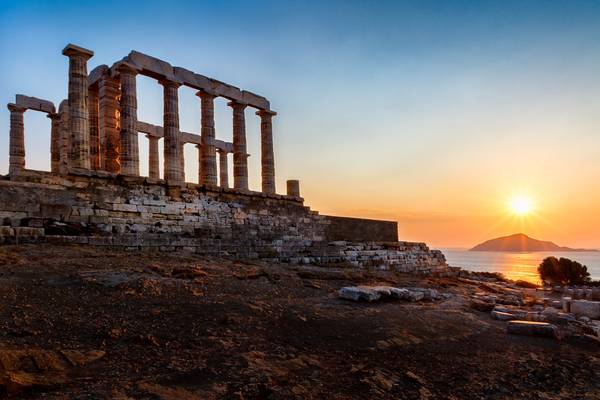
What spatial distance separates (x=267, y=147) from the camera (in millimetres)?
22266

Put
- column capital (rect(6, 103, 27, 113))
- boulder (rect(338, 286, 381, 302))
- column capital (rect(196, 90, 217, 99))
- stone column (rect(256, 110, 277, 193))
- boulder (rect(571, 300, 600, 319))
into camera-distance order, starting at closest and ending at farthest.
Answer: boulder (rect(338, 286, 381, 302))
boulder (rect(571, 300, 600, 319))
column capital (rect(196, 90, 217, 99))
column capital (rect(6, 103, 27, 113))
stone column (rect(256, 110, 277, 193))

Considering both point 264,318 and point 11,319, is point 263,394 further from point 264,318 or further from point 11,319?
point 11,319

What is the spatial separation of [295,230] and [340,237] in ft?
8.41

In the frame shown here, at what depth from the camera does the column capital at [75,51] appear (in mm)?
15022

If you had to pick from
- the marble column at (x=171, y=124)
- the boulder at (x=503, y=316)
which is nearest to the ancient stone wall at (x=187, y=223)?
the marble column at (x=171, y=124)

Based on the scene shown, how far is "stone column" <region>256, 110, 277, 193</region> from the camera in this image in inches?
858

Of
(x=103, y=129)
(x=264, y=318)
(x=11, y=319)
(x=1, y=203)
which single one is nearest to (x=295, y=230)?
(x=103, y=129)

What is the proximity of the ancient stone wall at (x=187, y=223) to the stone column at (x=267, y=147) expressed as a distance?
2408 mm

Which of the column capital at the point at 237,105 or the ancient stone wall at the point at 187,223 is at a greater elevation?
the column capital at the point at 237,105

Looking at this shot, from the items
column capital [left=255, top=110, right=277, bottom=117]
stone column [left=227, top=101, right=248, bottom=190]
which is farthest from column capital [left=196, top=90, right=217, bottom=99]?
column capital [left=255, top=110, right=277, bottom=117]

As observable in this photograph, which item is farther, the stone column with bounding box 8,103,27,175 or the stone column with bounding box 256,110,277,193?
the stone column with bounding box 256,110,277,193

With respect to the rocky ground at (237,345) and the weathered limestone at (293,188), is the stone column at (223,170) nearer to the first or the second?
the weathered limestone at (293,188)

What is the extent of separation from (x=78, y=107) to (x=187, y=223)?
227 inches

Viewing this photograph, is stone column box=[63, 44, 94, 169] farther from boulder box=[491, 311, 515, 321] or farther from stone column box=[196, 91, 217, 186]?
boulder box=[491, 311, 515, 321]
